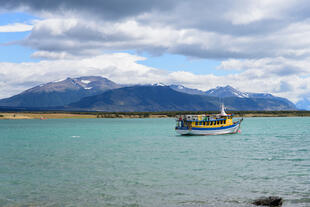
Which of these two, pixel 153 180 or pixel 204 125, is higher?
pixel 204 125

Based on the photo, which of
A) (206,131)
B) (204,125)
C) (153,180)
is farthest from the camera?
(204,125)

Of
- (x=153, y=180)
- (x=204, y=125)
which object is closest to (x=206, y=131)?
(x=204, y=125)

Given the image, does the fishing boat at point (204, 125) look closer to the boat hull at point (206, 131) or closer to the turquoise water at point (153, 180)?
the boat hull at point (206, 131)

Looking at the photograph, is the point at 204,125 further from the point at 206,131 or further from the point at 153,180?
the point at 153,180

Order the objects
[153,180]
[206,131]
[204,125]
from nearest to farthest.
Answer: [153,180], [206,131], [204,125]

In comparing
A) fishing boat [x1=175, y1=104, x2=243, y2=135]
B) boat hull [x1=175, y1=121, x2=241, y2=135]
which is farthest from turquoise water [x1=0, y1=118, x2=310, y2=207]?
fishing boat [x1=175, y1=104, x2=243, y2=135]

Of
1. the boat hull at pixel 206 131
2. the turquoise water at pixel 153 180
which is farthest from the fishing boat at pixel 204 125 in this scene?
the turquoise water at pixel 153 180

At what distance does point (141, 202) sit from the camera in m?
27.4

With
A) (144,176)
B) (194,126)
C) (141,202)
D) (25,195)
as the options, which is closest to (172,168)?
(144,176)

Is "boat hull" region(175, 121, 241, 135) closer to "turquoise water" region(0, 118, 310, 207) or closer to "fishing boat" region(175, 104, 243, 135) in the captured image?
"fishing boat" region(175, 104, 243, 135)

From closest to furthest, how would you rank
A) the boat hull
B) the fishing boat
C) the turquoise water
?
1. the turquoise water
2. the boat hull
3. the fishing boat

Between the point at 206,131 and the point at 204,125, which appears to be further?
the point at 204,125

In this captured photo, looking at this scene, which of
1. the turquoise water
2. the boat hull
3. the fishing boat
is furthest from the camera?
the fishing boat

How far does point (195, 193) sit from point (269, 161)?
21625 mm
